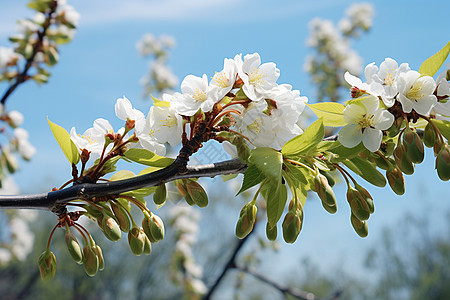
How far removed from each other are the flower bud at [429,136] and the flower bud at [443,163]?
0.02m

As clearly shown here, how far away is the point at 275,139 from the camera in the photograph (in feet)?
2.84

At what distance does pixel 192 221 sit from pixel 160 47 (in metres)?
2.89

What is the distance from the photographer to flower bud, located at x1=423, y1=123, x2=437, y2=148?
2.75 ft

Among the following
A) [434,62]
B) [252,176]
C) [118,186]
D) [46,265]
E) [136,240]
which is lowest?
[46,265]

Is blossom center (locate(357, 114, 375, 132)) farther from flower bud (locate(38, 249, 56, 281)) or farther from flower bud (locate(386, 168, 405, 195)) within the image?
flower bud (locate(38, 249, 56, 281))

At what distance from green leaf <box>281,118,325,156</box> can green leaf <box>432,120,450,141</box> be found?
25 cm

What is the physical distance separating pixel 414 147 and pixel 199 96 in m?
0.44

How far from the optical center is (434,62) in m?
0.86

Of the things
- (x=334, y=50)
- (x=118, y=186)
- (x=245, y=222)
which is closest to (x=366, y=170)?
(x=245, y=222)

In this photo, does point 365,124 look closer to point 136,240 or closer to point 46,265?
point 136,240

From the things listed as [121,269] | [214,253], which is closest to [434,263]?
[214,253]

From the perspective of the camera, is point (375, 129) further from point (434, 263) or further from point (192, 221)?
point (434, 263)

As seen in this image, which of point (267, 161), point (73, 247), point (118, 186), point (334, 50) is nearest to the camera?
point (267, 161)

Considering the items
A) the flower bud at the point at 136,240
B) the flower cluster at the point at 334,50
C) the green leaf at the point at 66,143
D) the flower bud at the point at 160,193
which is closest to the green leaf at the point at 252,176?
the flower bud at the point at 160,193
